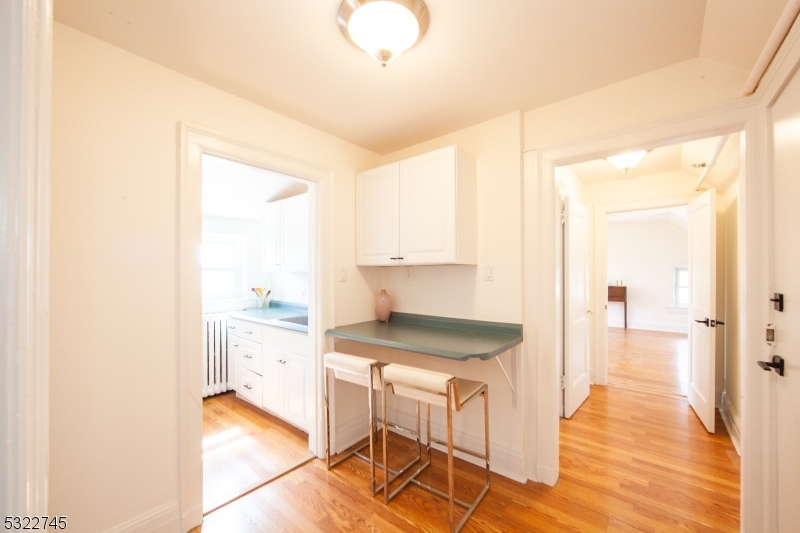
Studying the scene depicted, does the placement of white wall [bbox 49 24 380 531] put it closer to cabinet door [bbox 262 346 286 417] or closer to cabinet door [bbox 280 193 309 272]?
cabinet door [bbox 262 346 286 417]

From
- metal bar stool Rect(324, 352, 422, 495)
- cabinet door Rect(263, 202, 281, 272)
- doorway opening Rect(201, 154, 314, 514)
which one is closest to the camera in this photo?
metal bar stool Rect(324, 352, 422, 495)

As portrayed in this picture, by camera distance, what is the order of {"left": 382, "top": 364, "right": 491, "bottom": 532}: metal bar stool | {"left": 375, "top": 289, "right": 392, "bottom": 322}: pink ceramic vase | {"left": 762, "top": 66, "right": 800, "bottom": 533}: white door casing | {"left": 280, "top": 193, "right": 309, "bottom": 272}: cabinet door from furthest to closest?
1. {"left": 280, "top": 193, "right": 309, "bottom": 272}: cabinet door
2. {"left": 375, "top": 289, "right": 392, "bottom": 322}: pink ceramic vase
3. {"left": 382, "top": 364, "right": 491, "bottom": 532}: metal bar stool
4. {"left": 762, "top": 66, "right": 800, "bottom": 533}: white door casing

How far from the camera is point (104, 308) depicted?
4.82ft

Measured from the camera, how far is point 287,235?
135 inches

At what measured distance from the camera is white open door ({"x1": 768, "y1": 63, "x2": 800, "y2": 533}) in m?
1.14

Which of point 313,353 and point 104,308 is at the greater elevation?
point 104,308

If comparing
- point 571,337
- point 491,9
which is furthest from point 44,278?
point 571,337

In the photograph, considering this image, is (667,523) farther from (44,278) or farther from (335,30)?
(335,30)

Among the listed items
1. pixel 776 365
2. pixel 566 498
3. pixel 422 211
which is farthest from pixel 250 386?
pixel 776 365

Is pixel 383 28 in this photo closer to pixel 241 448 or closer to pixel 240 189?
pixel 240 189

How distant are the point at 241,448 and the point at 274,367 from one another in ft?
2.13

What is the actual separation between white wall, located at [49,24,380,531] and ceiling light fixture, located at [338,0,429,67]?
104cm

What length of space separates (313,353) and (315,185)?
4.18 feet

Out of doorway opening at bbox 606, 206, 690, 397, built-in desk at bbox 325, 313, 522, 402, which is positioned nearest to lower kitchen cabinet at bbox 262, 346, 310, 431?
built-in desk at bbox 325, 313, 522, 402
